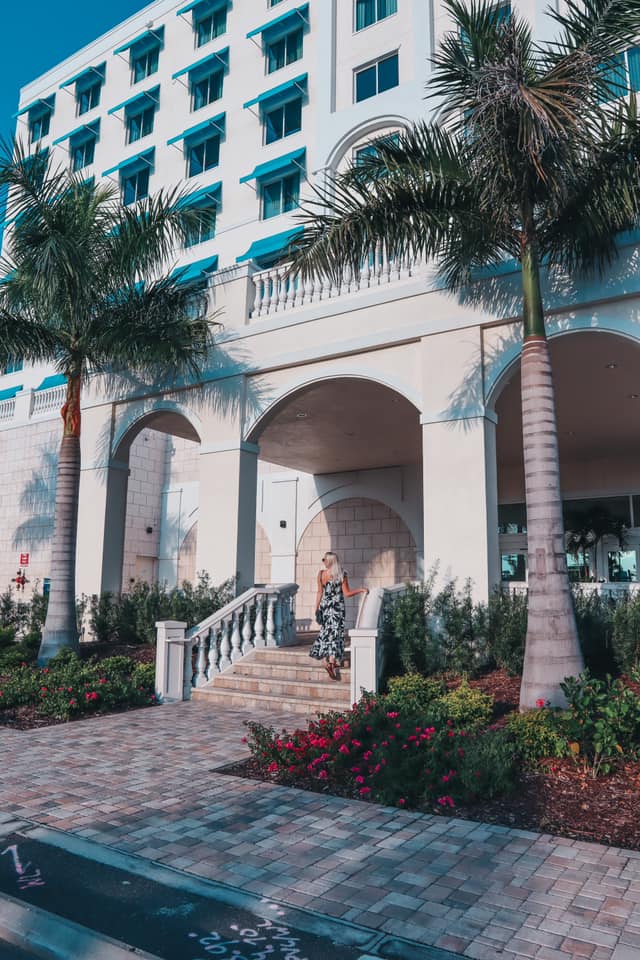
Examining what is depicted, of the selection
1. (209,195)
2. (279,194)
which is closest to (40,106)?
(209,195)

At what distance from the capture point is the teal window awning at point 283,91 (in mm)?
22016

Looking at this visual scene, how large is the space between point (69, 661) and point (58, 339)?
19.4ft

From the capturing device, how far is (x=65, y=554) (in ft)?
41.2

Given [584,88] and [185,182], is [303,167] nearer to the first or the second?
[185,182]

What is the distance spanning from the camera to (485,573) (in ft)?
33.7

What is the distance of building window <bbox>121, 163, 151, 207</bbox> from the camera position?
1039 inches

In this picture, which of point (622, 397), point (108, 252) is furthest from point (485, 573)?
point (108, 252)

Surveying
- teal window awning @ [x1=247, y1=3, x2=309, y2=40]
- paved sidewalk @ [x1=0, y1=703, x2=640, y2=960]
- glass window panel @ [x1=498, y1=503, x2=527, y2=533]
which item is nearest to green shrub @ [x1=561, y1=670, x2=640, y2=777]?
paved sidewalk @ [x1=0, y1=703, x2=640, y2=960]

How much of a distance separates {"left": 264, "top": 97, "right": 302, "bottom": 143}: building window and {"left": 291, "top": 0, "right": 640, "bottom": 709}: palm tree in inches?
591

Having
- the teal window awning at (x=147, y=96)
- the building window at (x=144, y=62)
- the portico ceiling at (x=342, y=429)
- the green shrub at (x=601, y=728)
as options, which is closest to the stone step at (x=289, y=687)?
the green shrub at (x=601, y=728)

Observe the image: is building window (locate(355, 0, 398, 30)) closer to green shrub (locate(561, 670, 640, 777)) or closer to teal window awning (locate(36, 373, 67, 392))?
teal window awning (locate(36, 373, 67, 392))

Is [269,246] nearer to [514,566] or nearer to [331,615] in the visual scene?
[514,566]

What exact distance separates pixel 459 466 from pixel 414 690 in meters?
3.64

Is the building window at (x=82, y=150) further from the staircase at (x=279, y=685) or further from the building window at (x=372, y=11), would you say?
the staircase at (x=279, y=685)
